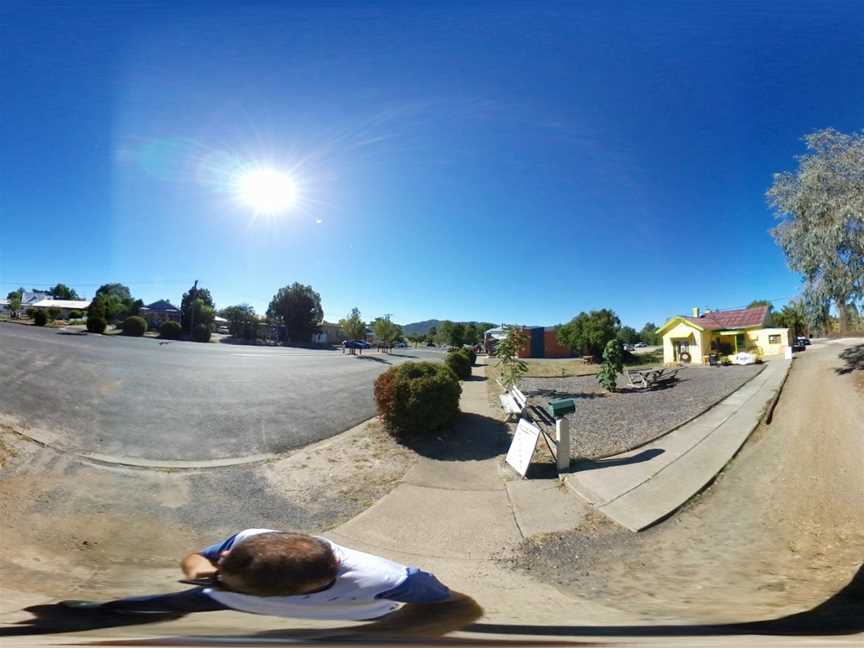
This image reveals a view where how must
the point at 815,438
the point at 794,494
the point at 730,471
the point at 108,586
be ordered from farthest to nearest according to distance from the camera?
the point at 815,438 < the point at 730,471 < the point at 794,494 < the point at 108,586

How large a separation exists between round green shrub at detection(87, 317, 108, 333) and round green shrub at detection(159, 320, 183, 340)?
67 cm

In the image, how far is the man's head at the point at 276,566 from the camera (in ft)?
3.97

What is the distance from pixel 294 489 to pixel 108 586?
106cm

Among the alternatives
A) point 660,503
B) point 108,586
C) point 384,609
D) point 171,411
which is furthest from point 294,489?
point 660,503

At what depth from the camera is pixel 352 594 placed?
1.24 metres

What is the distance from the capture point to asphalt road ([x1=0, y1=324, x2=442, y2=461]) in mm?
2625

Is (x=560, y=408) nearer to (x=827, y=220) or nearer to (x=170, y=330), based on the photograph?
(x=170, y=330)

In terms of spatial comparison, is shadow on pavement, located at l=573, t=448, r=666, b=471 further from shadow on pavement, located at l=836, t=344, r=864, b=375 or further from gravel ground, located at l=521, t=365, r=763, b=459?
shadow on pavement, located at l=836, t=344, r=864, b=375

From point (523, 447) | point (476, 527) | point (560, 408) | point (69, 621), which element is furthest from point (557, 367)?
point (69, 621)

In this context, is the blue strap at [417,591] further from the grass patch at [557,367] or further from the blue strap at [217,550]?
the grass patch at [557,367]

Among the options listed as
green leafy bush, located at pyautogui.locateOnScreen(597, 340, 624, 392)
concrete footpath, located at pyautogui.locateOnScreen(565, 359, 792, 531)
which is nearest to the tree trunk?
Answer: green leafy bush, located at pyautogui.locateOnScreen(597, 340, 624, 392)

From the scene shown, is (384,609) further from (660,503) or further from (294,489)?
(660,503)

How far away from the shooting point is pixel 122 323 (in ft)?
10.7

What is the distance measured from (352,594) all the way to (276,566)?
318mm
